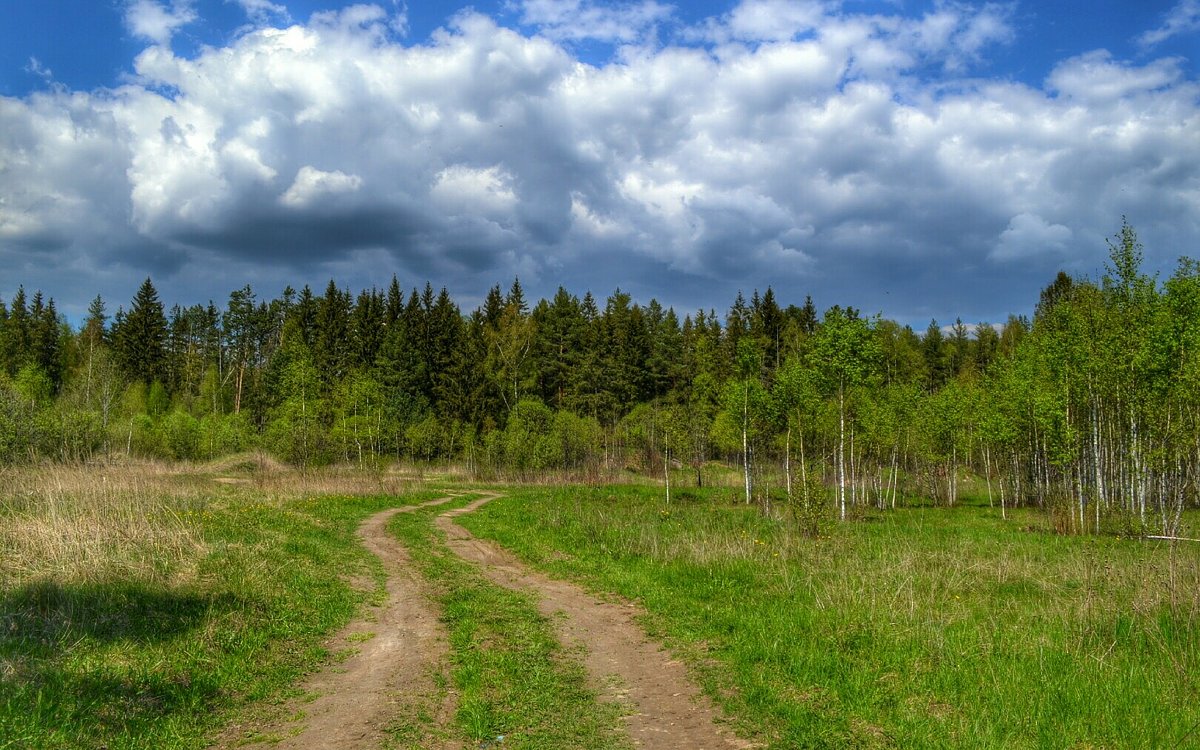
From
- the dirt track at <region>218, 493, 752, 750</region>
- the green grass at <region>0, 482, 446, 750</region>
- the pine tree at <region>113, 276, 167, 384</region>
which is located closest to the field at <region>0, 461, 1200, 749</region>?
the green grass at <region>0, 482, 446, 750</region>

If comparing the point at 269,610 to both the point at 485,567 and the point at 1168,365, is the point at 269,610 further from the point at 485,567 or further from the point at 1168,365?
the point at 1168,365

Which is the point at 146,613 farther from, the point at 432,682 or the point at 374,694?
the point at 432,682

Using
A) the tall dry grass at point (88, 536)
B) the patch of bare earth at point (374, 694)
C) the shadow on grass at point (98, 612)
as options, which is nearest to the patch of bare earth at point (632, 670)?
the patch of bare earth at point (374, 694)

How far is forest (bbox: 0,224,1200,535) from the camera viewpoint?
27.3 meters

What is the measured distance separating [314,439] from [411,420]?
14.2 metres

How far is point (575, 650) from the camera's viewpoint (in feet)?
28.3


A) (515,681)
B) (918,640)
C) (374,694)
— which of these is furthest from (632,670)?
(918,640)

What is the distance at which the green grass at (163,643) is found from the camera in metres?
5.89

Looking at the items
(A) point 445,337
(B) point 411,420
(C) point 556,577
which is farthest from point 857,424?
(A) point 445,337

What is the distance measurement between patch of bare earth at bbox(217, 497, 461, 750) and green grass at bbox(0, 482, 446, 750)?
388 mm

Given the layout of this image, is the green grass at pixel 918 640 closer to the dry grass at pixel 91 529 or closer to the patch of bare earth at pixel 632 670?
the patch of bare earth at pixel 632 670

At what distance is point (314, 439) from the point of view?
4678 centimetres

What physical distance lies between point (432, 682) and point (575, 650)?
198cm

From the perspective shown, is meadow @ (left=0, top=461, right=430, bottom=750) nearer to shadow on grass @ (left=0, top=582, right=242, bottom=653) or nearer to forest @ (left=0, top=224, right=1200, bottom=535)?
shadow on grass @ (left=0, top=582, right=242, bottom=653)
